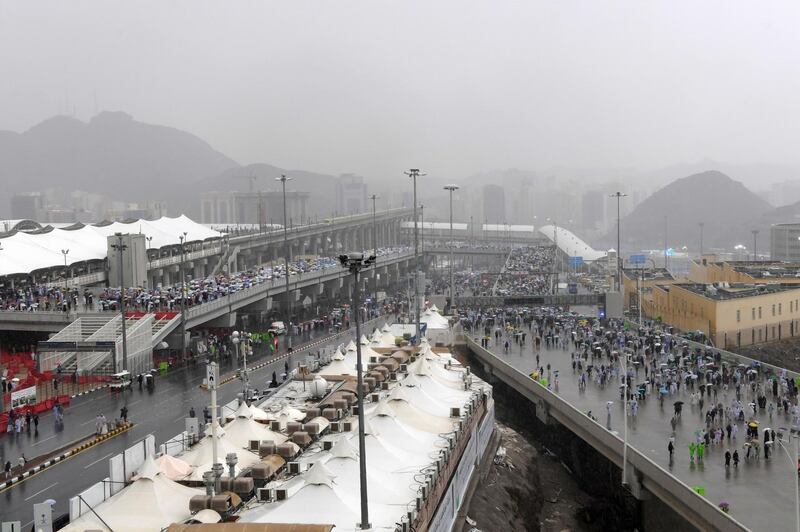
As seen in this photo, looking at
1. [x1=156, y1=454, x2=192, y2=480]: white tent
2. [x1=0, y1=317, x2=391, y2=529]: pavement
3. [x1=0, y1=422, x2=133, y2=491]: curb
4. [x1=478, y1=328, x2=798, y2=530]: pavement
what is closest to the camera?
[x1=156, y1=454, x2=192, y2=480]: white tent

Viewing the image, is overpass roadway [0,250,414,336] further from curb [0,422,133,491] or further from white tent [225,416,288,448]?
white tent [225,416,288,448]

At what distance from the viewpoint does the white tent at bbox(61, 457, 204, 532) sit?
15.4m

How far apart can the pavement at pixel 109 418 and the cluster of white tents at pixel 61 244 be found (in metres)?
16.4

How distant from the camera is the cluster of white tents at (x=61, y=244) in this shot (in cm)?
4781

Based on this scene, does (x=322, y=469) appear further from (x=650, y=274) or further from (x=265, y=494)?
(x=650, y=274)

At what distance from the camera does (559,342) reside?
4091cm

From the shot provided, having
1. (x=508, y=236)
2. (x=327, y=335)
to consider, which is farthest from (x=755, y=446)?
(x=508, y=236)

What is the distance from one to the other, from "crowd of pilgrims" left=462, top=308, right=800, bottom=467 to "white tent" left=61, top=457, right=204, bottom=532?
39.3 feet

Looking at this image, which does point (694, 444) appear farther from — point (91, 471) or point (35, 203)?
point (35, 203)

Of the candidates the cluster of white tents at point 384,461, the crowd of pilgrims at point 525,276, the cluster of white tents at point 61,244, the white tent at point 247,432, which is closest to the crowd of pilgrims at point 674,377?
the cluster of white tents at point 384,461

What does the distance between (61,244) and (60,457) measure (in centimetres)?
3407

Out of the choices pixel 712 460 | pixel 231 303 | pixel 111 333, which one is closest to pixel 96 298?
pixel 111 333

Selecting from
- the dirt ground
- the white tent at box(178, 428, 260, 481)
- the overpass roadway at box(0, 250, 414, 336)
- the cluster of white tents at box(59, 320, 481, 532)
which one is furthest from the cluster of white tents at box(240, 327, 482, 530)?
the overpass roadway at box(0, 250, 414, 336)

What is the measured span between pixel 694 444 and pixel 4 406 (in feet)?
65.1
